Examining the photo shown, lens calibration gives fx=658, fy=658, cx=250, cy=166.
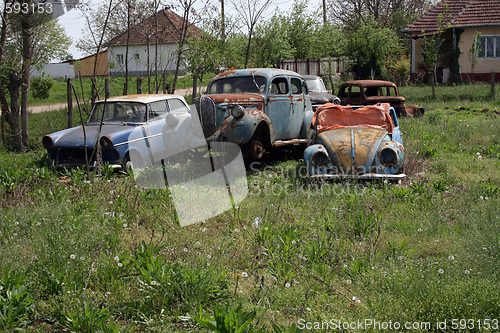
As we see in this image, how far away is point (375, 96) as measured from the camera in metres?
18.2

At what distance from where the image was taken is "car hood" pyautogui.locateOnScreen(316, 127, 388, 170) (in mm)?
9375

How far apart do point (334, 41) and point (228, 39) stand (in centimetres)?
1068

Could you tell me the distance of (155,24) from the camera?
15578 mm

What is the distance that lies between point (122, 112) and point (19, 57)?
309cm

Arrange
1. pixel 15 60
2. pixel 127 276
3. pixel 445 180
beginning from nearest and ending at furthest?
pixel 127 276 < pixel 445 180 < pixel 15 60

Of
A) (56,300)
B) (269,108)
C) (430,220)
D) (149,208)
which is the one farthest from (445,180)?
(56,300)

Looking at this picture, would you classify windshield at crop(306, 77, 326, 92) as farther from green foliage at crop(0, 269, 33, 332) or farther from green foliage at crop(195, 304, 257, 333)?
green foliage at crop(195, 304, 257, 333)

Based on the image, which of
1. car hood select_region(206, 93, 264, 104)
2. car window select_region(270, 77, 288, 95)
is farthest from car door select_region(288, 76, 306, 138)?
car hood select_region(206, 93, 264, 104)

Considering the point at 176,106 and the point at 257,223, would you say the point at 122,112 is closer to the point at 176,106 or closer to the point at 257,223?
the point at 176,106

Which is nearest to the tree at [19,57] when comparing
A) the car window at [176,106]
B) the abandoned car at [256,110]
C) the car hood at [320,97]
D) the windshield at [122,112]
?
the windshield at [122,112]

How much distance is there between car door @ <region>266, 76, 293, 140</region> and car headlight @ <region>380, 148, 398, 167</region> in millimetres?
2823

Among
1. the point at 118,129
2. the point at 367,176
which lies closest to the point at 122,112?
the point at 118,129

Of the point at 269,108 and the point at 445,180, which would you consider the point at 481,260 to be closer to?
the point at 445,180

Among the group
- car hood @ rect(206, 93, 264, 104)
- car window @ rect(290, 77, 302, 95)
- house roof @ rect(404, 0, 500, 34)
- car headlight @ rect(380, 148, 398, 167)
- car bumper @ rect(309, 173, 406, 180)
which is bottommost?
car bumper @ rect(309, 173, 406, 180)
